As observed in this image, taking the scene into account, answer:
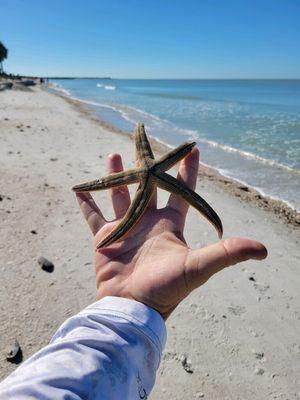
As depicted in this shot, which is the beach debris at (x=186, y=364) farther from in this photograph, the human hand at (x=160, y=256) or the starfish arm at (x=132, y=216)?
the starfish arm at (x=132, y=216)

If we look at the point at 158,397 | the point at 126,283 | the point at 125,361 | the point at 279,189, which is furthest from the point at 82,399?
the point at 279,189

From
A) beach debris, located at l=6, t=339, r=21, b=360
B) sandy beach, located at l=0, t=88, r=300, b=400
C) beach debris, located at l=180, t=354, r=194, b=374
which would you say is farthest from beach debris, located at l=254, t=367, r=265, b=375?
beach debris, located at l=6, t=339, r=21, b=360

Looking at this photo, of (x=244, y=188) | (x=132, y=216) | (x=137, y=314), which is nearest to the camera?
(x=137, y=314)

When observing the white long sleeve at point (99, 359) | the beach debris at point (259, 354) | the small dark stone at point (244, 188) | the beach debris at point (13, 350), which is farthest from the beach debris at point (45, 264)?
the small dark stone at point (244, 188)

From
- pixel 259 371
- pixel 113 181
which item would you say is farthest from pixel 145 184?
pixel 259 371

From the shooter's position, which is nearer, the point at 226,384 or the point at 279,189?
the point at 226,384

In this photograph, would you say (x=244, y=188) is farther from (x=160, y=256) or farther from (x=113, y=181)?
(x=160, y=256)

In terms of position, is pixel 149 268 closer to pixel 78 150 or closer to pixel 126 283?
pixel 126 283
